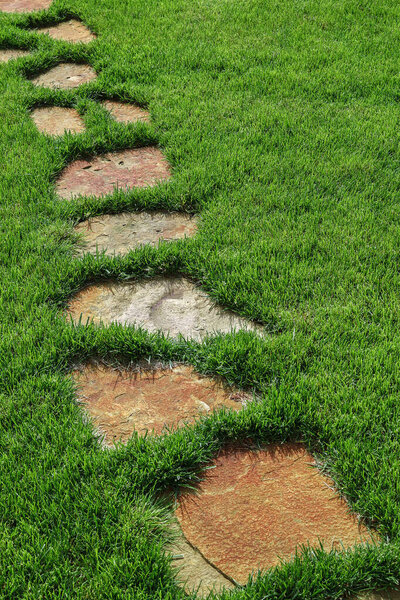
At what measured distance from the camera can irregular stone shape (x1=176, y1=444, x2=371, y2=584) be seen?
1.84 meters

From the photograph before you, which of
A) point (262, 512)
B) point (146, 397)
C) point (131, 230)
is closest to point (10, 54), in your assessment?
point (131, 230)

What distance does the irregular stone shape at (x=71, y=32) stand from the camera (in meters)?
5.16

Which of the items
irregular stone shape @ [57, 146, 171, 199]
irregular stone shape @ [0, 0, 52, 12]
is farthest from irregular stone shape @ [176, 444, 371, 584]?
irregular stone shape @ [0, 0, 52, 12]

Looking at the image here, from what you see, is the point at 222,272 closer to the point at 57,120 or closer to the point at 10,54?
the point at 57,120

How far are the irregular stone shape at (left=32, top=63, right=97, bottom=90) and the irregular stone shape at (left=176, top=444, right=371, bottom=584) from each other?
3.38m

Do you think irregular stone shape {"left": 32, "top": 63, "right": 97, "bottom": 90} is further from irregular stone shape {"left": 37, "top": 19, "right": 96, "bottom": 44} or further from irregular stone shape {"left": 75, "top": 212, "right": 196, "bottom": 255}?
irregular stone shape {"left": 75, "top": 212, "right": 196, "bottom": 255}

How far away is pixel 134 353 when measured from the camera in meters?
2.48

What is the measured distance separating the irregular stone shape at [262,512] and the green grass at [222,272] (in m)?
0.06

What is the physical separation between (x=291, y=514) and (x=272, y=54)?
11.9ft

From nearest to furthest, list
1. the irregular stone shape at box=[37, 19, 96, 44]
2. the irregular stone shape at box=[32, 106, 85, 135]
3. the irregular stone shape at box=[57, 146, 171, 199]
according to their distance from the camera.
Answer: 1. the irregular stone shape at box=[57, 146, 171, 199]
2. the irregular stone shape at box=[32, 106, 85, 135]
3. the irregular stone shape at box=[37, 19, 96, 44]

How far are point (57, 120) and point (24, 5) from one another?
2445 mm

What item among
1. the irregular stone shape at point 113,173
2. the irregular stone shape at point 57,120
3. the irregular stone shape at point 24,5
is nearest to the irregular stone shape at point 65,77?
the irregular stone shape at point 57,120

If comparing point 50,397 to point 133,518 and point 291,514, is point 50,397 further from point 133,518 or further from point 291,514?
point 291,514

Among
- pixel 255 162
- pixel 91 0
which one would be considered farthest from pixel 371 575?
pixel 91 0
